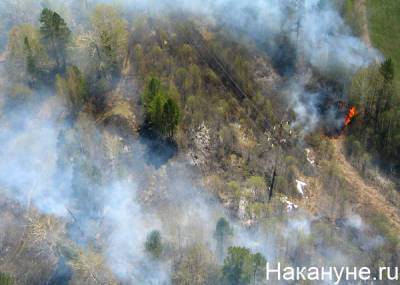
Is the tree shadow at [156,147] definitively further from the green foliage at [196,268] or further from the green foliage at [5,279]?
the green foliage at [5,279]

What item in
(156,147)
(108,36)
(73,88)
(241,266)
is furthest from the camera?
(108,36)

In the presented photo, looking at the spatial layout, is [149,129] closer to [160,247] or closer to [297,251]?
[160,247]

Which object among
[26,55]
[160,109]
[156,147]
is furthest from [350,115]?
[26,55]

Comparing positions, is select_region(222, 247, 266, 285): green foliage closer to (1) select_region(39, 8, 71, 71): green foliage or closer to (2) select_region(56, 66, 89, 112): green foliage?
(2) select_region(56, 66, 89, 112): green foliage

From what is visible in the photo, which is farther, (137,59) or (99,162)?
(137,59)

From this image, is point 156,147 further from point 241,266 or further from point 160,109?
point 241,266

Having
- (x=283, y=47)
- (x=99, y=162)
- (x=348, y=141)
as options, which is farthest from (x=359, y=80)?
(x=99, y=162)

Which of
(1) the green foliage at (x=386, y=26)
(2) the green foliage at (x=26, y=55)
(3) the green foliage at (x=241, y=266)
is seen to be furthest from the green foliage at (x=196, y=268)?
(1) the green foliage at (x=386, y=26)
